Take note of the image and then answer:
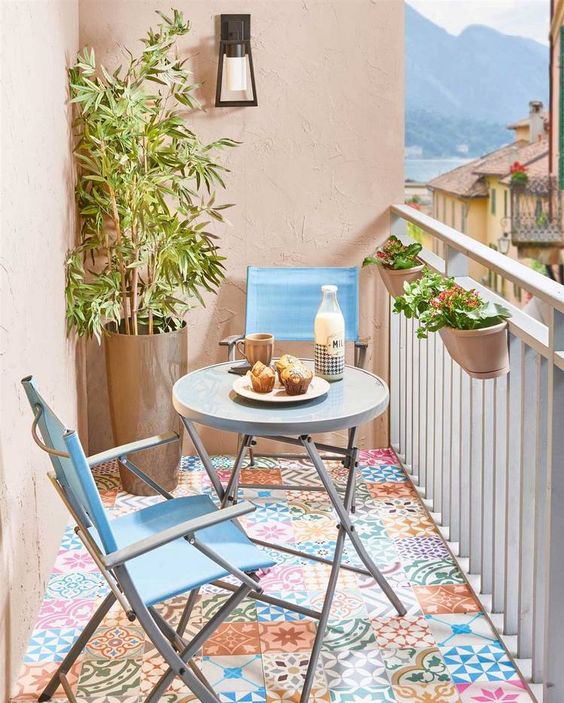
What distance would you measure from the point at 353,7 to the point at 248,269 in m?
1.25

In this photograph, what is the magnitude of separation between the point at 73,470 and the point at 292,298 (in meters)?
2.21

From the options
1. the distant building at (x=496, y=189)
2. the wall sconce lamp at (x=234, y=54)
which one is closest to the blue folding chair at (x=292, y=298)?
the wall sconce lamp at (x=234, y=54)

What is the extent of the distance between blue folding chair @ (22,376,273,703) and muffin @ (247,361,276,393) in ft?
1.06

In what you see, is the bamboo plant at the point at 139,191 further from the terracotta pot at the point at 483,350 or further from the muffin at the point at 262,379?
the terracotta pot at the point at 483,350

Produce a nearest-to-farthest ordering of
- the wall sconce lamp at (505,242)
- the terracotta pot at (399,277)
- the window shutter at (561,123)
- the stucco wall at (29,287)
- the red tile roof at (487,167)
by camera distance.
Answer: the stucco wall at (29,287) → the terracotta pot at (399,277) → the window shutter at (561,123) → the red tile roof at (487,167) → the wall sconce lamp at (505,242)

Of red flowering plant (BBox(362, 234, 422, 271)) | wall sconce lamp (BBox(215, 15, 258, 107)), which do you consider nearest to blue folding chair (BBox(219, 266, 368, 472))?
red flowering plant (BBox(362, 234, 422, 271))

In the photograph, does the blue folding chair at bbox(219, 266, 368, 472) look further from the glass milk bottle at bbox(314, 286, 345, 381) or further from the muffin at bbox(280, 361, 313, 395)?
the muffin at bbox(280, 361, 313, 395)

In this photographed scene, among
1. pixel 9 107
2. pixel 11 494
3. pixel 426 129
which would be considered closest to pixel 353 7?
pixel 9 107

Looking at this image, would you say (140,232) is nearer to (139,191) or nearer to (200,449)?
(139,191)

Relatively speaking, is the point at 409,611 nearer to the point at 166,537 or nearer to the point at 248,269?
the point at 166,537

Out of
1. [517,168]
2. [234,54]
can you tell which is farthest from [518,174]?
[234,54]

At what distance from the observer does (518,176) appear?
2192cm

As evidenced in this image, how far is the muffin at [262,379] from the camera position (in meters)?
2.80

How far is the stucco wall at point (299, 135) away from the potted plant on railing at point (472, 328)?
1.55 metres
